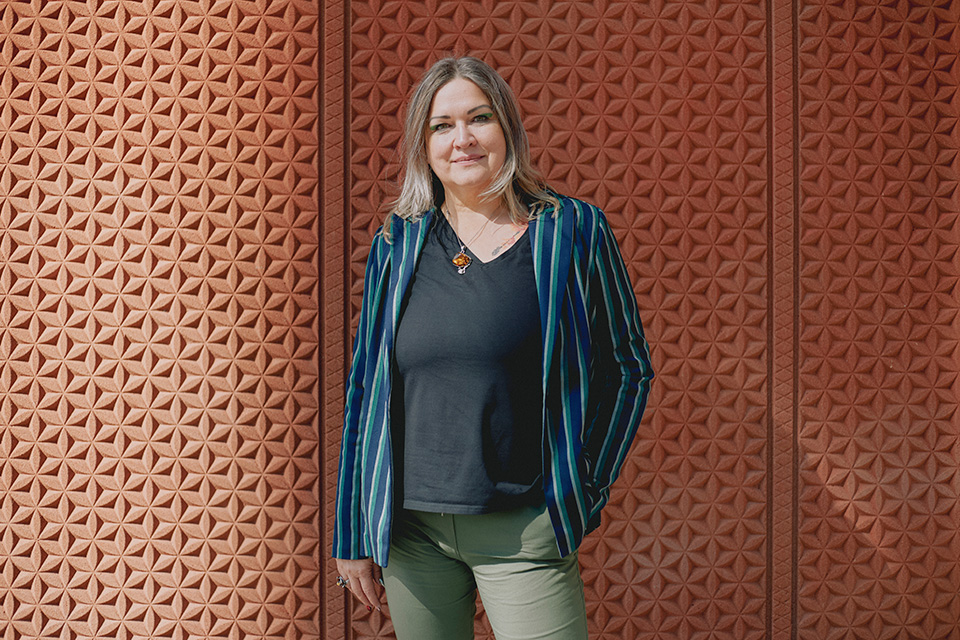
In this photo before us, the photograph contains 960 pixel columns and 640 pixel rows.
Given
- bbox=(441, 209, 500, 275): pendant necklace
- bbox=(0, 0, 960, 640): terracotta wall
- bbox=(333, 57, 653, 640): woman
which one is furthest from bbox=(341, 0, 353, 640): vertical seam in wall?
bbox=(441, 209, 500, 275): pendant necklace

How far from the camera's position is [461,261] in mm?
1354

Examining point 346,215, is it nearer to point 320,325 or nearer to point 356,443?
point 320,325

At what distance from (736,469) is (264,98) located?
179cm

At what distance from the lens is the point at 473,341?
1260mm

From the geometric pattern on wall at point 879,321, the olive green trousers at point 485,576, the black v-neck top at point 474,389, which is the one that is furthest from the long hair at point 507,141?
the geometric pattern on wall at point 879,321

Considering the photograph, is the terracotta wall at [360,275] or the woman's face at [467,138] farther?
the terracotta wall at [360,275]

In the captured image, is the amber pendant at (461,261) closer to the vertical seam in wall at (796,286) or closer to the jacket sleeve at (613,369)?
the jacket sleeve at (613,369)

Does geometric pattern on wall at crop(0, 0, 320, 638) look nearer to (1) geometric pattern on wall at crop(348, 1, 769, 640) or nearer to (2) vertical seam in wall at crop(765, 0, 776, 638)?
(1) geometric pattern on wall at crop(348, 1, 769, 640)

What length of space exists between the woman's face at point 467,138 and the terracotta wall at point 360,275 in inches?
30.2

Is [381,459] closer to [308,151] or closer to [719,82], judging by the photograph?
[308,151]

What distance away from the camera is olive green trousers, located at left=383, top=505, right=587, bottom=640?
1.28 meters

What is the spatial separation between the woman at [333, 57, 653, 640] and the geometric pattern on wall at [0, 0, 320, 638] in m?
0.75

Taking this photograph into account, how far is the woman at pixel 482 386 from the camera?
4.16ft

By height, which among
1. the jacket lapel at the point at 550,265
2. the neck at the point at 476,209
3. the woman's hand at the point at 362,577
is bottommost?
the woman's hand at the point at 362,577
